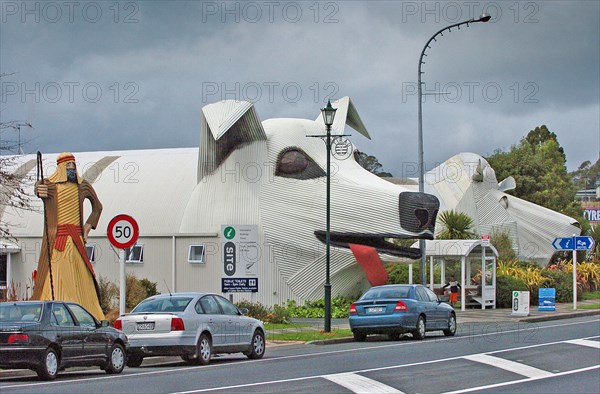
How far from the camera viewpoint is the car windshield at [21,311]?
1623 cm

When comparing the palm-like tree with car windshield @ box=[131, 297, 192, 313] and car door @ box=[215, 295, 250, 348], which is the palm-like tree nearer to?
car door @ box=[215, 295, 250, 348]

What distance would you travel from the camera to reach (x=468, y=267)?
136ft

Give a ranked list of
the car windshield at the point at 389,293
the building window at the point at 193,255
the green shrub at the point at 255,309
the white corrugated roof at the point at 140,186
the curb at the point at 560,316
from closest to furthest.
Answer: the car windshield at the point at 389,293, the green shrub at the point at 255,309, the building window at the point at 193,255, the curb at the point at 560,316, the white corrugated roof at the point at 140,186

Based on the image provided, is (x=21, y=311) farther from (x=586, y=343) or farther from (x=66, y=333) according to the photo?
(x=586, y=343)

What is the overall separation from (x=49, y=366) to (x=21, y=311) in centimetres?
109

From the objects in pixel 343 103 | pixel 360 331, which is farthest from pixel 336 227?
pixel 360 331

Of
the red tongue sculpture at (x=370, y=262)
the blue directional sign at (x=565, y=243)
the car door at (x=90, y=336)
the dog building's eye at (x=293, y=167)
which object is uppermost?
the dog building's eye at (x=293, y=167)

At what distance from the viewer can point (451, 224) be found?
47281 millimetres

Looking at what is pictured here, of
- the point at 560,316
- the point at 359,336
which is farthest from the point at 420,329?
the point at 560,316

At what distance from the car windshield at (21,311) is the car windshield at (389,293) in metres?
11.2

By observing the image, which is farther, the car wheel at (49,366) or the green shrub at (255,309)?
the green shrub at (255,309)

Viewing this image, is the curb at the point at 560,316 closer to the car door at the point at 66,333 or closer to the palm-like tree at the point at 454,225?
the palm-like tree at the point at 454,225

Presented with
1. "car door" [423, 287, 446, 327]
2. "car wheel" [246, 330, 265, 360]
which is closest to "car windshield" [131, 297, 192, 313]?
"car wheel" [246, 330, 265, 360]

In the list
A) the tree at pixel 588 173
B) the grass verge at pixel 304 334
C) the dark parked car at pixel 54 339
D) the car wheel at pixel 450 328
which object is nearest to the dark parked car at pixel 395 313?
the car wheel at pixel 450 328
